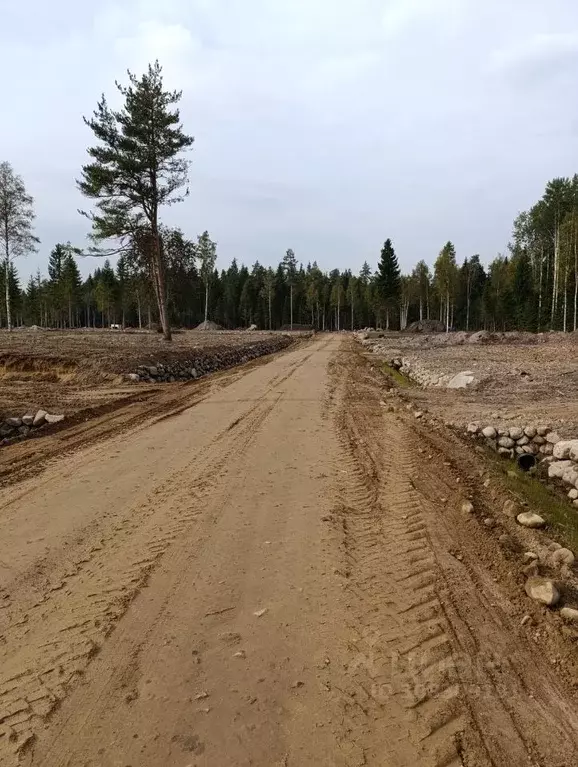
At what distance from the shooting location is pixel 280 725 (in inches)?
96.3

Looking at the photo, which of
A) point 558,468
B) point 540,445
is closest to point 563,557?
point 558,468

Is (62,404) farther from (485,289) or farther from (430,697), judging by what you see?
(485,289)

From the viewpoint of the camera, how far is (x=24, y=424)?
28.7 ft

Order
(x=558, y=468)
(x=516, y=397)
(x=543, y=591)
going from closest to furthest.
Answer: (x=543, y=591), (x=558, y=468), (x=516, y=397)

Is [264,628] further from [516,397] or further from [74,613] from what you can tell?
[516,397]

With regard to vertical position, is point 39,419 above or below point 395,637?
above

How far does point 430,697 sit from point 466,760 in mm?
362

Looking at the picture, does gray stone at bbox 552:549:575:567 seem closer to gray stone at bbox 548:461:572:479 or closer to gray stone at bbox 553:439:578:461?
gray stone at bbox 548:461:572:479

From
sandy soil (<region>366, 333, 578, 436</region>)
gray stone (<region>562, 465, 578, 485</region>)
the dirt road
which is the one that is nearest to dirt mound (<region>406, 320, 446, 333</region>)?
sandy soil (<region>366, 333, 578, 436</region>)

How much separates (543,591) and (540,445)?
4.68 meters

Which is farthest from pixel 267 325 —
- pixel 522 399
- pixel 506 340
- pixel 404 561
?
pixel 404 561

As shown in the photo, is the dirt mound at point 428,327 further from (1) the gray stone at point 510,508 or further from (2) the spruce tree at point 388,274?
(1) the gray stone at point 510,508

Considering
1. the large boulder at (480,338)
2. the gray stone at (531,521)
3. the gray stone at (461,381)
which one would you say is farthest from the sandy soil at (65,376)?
the large boulder at (480,338)

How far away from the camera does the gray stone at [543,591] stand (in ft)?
11.4
